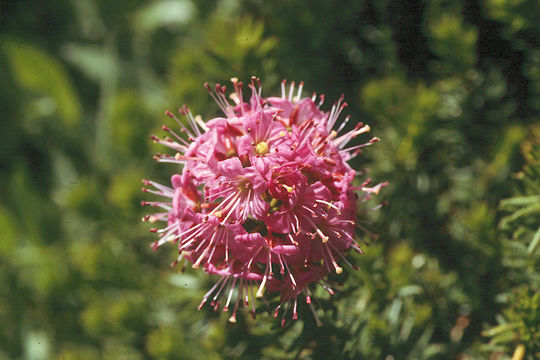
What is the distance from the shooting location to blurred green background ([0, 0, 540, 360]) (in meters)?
1.51

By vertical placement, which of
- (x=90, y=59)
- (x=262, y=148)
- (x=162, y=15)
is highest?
(x=162, y=15)

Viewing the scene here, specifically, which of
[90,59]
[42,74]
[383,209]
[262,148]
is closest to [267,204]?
[262,148]

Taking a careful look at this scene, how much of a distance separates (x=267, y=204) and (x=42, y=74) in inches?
109

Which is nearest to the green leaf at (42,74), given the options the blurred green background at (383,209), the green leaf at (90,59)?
the green leaf at (90,59)

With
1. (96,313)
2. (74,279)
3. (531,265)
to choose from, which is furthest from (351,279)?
(74,279)

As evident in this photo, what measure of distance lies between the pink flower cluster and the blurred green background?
0.62 ft

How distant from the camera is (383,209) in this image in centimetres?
164

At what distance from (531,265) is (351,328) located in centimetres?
58

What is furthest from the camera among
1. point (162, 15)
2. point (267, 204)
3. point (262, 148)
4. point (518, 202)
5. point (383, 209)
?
point (162, 15)

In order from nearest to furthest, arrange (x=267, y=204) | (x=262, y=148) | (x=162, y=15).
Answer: (x=267, y=204) < (x=262, y=148) < (x=162, y=15)

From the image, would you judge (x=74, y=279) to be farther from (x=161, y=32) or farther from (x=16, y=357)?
(x=161, y=32)

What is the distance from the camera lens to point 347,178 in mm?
1271

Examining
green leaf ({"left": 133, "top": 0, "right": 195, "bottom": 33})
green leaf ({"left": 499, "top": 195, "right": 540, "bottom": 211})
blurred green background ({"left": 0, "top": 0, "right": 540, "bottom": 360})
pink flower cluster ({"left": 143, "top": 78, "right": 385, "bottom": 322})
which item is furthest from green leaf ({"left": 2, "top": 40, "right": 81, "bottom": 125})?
green leaf ({"left": 499, "top": 195, "right": 540, "bottom": 211})

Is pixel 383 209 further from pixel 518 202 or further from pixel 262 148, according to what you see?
pixel 262 148
